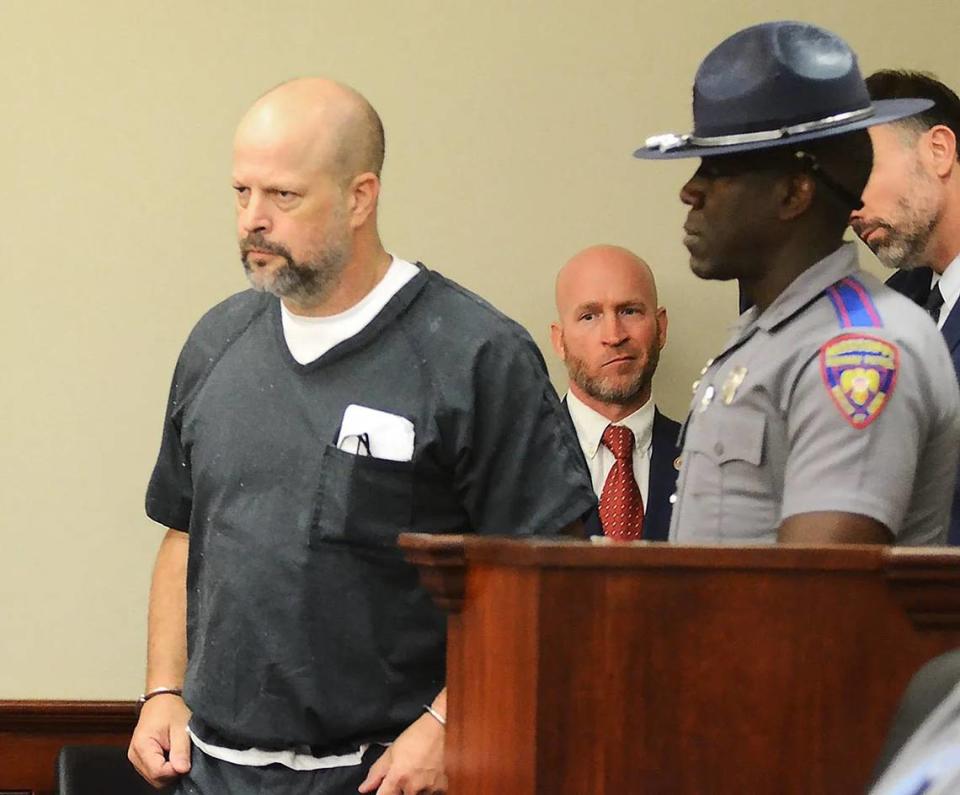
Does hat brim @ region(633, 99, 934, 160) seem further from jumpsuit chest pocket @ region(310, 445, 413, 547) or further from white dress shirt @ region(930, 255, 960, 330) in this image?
white dress shirt @ region(930, 255, 960, 330)

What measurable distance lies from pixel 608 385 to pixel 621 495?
255 mm

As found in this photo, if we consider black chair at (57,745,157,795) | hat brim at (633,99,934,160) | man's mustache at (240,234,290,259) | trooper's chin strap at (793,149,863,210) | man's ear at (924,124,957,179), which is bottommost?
black chair at (57,745,157,795)

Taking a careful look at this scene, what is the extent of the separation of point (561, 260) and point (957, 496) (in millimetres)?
1457

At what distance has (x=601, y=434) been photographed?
11.6ft

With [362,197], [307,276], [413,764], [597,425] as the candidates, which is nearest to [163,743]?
[413,764]

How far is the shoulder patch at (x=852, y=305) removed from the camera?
181 cm

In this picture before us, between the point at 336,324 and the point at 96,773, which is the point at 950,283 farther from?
the point at 96,773

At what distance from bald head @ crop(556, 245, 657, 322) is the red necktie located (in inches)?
11.5

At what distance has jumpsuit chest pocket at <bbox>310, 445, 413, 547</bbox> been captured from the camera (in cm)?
214

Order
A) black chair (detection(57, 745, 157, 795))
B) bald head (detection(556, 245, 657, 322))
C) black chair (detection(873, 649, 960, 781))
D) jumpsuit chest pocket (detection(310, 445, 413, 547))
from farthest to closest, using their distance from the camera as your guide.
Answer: bald head (detection(556, 245, 657, 322)) < black chair (detection(57, 745, 157, 795)) < jumpsuit chest pocket (detection(310, 445, 413, 547)) < black chair (detection(873, 649, 960, 781))

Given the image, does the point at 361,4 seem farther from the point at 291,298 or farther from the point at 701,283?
the point at 291,298

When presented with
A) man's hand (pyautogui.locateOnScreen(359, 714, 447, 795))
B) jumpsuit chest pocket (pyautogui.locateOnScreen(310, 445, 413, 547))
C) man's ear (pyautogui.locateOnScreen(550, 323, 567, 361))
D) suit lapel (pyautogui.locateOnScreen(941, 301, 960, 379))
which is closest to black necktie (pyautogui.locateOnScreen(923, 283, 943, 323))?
suit lapel (pyautogui.locateOnScreen(941, 301, 960, 379))

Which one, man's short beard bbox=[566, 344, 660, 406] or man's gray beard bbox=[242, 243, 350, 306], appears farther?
man's short beard bbox=[566, 344, 660, 406]

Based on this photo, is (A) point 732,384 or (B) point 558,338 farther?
(B) point 558,338
